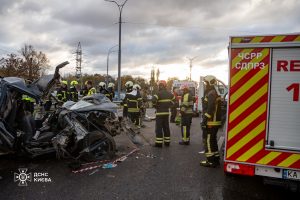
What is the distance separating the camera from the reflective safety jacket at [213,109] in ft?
19.4

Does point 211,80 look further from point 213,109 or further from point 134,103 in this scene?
point 134,103

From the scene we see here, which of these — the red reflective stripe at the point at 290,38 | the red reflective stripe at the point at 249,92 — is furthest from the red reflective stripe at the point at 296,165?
the red reflective stripe at the point at 290,38

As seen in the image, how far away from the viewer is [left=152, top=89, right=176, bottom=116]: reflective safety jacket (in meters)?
8.20

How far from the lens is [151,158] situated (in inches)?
262

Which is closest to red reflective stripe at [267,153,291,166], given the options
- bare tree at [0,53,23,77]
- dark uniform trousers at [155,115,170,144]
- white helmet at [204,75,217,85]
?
white helmet at [204,75,217,85]

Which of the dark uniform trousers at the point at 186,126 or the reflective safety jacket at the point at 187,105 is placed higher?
the reflective safety jacket at the point at 187,105

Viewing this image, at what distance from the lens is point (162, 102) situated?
820 cm

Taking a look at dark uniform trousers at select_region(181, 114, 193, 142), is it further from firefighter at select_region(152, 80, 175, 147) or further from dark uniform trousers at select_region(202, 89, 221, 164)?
dark uniform trousers at select_region(202, 89, 221, 164)

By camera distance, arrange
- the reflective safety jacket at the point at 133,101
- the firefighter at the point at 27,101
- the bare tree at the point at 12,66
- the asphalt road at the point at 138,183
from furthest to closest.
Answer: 1. the bare tree at the point at 12,66
2. the reflective safety jacket at the point at 133,101
3. the firefighter at the point at 27,101
4. the asphalt road at the point at 138,183

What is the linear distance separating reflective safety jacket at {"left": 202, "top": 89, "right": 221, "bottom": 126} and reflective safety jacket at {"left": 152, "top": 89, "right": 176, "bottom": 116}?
2145 millimetres

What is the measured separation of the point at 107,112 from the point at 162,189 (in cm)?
235

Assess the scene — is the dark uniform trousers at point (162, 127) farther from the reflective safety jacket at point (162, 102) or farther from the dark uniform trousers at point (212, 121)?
the dark uniform trousers at point (212, 121)

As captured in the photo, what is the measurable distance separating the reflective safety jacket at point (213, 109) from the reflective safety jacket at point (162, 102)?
7.04 feet

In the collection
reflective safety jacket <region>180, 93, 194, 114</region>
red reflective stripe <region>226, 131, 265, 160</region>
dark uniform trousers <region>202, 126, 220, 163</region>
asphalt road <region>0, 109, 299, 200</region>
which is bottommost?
asphalt road <region>0, 109, 299, 200</region>
